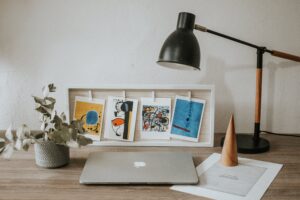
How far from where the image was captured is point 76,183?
1004 millimetres

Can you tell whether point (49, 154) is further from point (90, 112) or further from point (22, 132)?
point (90, 112)

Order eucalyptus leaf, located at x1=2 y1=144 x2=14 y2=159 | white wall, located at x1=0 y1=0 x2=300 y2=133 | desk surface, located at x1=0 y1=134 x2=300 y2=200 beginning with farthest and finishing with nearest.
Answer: white wall, located at x1=0 y1=0 x2=300 y2=133
eucalyptus leaf, located at x1=2 y1=144 x2=14 y2=159
desk surface, located at x1=0 y1=134 x2=300 y2=200

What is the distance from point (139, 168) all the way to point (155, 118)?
0.29 metres

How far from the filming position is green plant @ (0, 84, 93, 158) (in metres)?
1.04

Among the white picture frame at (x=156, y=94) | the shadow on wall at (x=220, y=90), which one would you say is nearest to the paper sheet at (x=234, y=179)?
the white picture frame at (x=156, y=94)

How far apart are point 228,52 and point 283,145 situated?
0.42 m

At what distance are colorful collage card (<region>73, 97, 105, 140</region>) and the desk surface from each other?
0.38ft

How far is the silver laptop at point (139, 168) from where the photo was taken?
100 cm

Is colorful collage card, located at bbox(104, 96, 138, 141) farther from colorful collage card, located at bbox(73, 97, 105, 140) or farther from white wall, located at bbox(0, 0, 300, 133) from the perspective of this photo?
white wall, located at bbox(0, 0, 300, 133)

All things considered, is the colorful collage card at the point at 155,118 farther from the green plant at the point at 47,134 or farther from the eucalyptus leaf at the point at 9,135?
the eucalyptus leaf at the point at 9,135

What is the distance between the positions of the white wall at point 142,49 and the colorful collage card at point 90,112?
0.29 ft

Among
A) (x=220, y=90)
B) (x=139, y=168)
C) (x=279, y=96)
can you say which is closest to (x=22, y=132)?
(x=139, y=168)

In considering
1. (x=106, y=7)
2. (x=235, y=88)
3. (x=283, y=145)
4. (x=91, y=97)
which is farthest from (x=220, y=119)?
(x=106, y=7)

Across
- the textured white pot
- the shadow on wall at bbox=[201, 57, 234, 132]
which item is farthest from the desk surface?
the shadow on wall at bbox=[201, 57, 234, 132]
